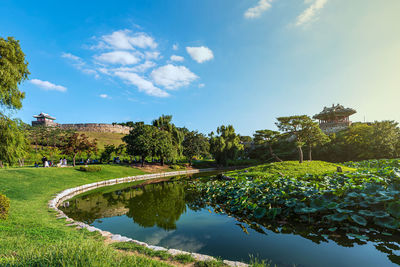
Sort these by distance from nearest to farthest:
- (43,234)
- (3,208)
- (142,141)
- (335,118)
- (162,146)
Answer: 1. (43,234)
2. (3,208)
3. (142,141)
4. (162,146)
5. (335,118)

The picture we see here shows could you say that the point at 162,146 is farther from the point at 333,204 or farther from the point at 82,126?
the point at 82,126

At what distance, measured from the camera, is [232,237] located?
7141 millimetres

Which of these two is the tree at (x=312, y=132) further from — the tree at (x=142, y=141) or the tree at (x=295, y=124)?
the tree at (x=142, y=141)

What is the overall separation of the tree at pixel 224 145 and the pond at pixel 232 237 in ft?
89.4

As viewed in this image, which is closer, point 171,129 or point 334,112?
point 171,129

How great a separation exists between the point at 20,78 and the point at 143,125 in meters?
26.8

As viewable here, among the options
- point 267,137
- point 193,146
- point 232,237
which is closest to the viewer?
point 232,237

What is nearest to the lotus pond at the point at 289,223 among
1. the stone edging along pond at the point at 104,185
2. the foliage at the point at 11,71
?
the stone edging along pond at the point at 104,185

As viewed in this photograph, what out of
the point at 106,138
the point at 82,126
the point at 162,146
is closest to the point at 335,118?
the point at 162,146

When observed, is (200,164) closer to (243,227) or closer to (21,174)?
(21,174)

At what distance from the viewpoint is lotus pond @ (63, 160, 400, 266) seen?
5.71m

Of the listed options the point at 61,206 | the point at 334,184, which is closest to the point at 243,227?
the point at 334,184

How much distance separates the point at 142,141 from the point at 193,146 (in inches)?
564

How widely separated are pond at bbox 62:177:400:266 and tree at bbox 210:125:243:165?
27.3m
